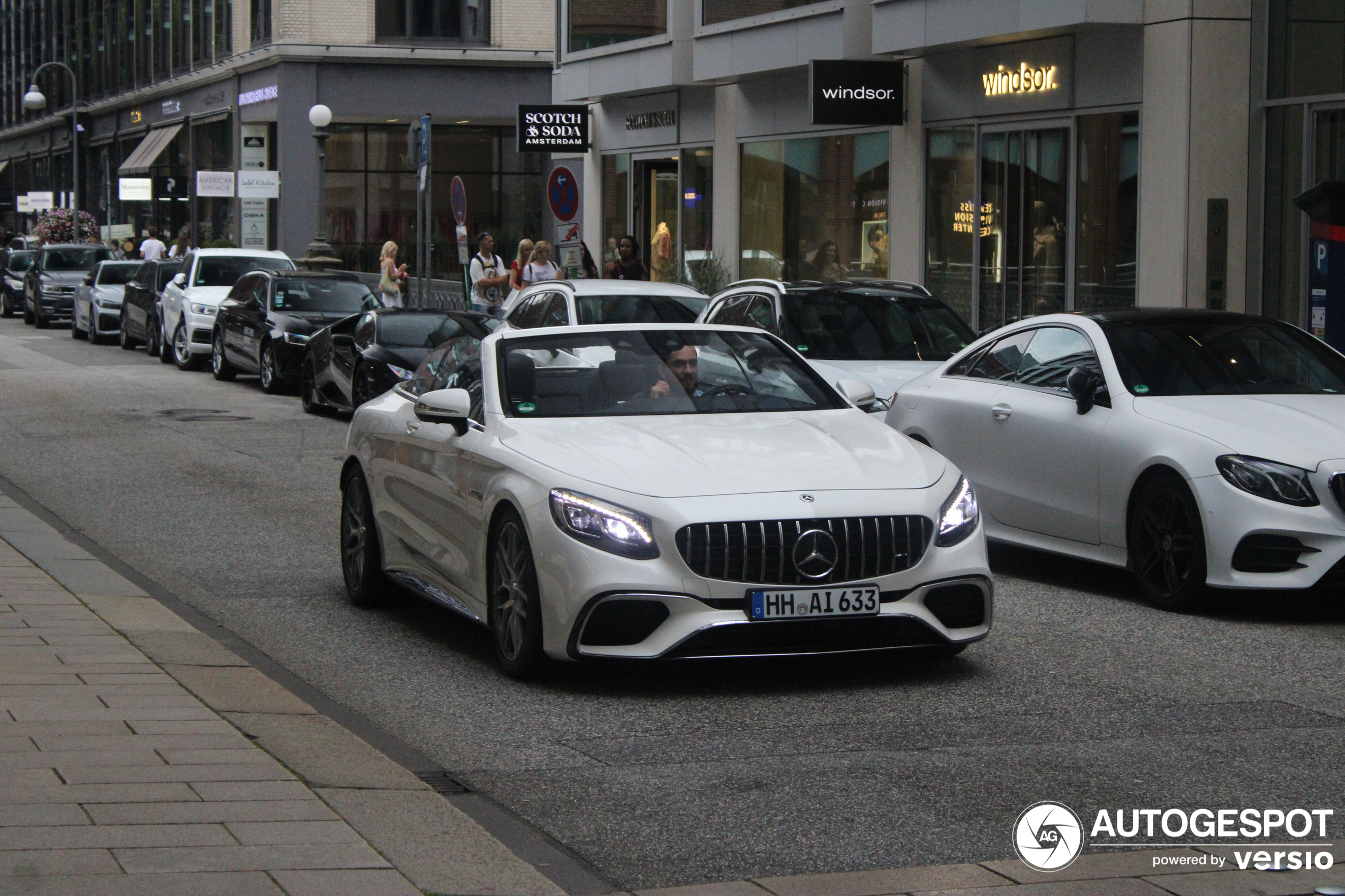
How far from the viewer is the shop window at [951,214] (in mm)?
22906

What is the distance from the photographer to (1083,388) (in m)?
10.0

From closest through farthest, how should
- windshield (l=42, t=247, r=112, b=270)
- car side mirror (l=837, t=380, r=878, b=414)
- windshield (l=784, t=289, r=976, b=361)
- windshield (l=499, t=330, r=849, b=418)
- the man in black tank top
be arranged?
windshield (l=499, t=330, r=849, b=418)
car side mirror (l=837, t=380, r=878, b=414)
windshield (l=784, t=289, r=976, b=361)
the man in black tank top
windshield (l=42, t=247, r=112, b=270)

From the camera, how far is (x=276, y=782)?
5.58m

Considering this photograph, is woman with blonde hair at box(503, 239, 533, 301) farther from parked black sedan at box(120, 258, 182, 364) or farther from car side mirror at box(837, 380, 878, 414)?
car side mirror at box(837, 380, 878, 414)

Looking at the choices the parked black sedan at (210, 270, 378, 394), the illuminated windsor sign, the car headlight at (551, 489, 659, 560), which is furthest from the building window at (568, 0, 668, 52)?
the car headlight at (551, 489, 659, 560)

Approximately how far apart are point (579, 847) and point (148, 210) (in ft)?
217

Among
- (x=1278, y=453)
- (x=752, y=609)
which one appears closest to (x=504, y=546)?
(x=752, y=609)

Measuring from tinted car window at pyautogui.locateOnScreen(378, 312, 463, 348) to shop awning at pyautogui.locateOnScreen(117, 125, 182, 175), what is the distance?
4350 cm

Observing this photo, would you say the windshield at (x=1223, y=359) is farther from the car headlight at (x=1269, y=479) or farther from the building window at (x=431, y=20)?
the building window at (x=431, y=20)

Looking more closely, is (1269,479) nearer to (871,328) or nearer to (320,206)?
(871,328)

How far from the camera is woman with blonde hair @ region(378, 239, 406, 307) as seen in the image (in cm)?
2881

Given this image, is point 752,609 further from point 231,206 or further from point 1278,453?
point 231,206

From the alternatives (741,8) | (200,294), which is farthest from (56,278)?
(741,8)

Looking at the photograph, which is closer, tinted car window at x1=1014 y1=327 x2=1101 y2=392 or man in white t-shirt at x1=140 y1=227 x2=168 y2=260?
tinted car window at x1=1014 y1=327 x2=1101 y2=392
